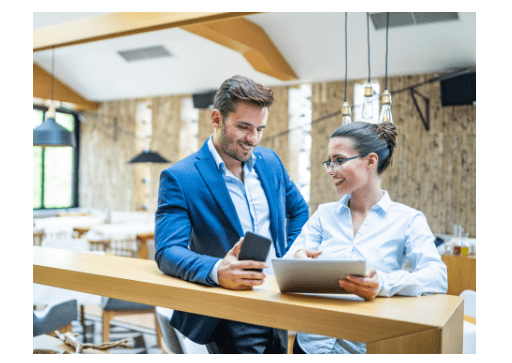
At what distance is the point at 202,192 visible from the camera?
62.7 inches

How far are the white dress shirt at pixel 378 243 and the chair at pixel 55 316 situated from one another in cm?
192

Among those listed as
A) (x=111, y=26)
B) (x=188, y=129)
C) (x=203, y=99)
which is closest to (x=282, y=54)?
(x=203, y=99)

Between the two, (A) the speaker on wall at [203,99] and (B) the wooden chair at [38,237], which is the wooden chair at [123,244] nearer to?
(B) the wooden chair at [38,237]

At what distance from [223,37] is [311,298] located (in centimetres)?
435

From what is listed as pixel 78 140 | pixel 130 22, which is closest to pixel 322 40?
pixel 130 22

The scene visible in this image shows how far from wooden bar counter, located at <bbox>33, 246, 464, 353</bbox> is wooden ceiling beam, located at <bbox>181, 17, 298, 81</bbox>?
369cm

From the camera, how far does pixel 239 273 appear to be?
1.29 metres

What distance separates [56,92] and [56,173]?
1.62m

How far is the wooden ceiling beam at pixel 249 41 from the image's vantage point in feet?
16.1
